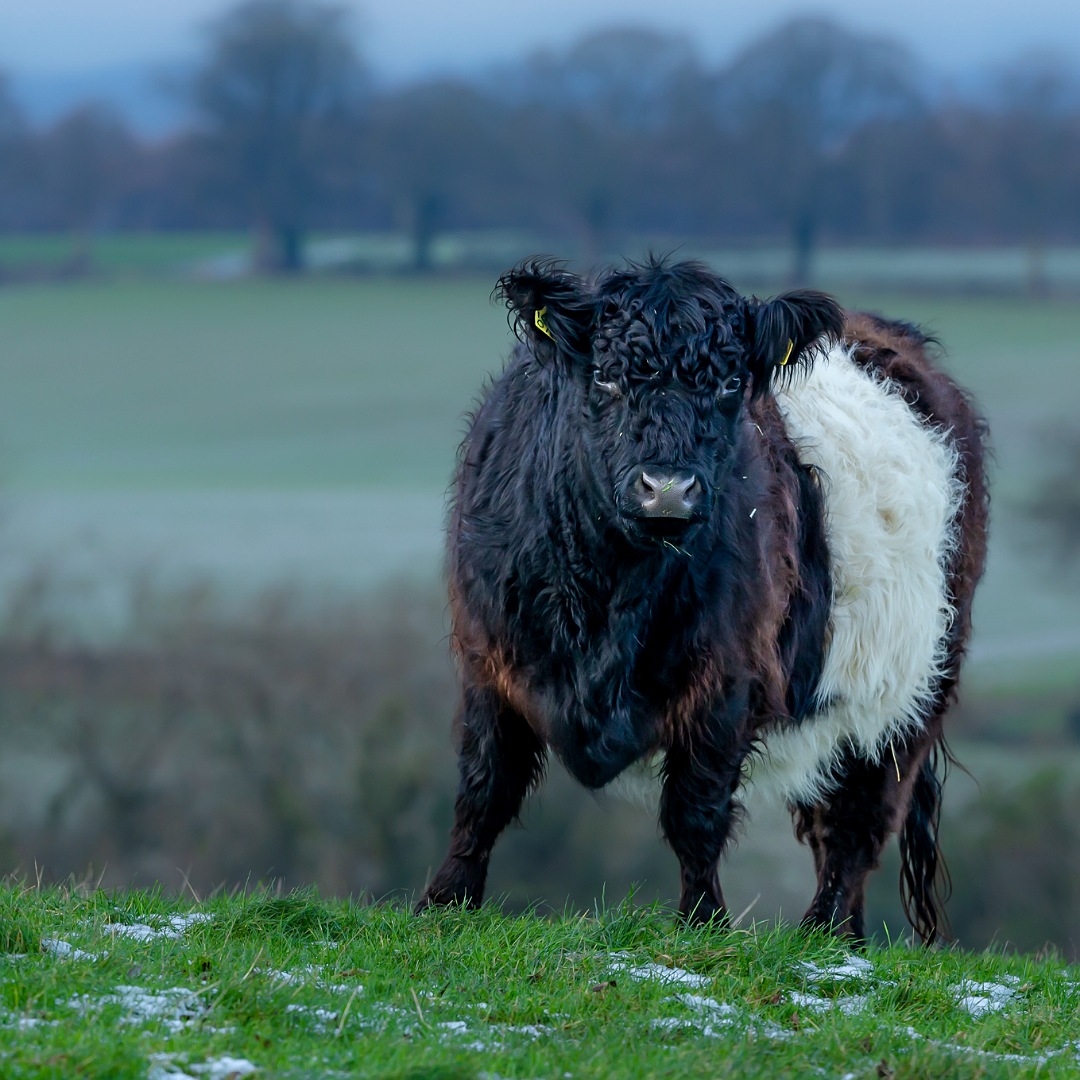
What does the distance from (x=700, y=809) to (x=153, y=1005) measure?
2.31 m

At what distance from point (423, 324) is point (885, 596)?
6298cm

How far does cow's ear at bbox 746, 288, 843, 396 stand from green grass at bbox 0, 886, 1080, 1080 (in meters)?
1.96

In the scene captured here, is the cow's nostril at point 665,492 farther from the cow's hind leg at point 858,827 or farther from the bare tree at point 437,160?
the bare tree at point 437,160

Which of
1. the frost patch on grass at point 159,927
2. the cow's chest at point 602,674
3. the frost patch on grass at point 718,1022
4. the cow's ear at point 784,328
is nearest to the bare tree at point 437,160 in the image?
the cow's ear at point 784,328

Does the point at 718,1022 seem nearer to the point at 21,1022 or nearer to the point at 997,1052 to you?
the point at 997,1052

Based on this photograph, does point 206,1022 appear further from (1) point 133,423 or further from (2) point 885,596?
(1) point 133,423

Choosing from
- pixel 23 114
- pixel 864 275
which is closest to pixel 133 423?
pixel 23 114

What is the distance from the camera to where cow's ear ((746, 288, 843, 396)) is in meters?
5.14

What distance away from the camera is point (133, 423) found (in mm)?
71188

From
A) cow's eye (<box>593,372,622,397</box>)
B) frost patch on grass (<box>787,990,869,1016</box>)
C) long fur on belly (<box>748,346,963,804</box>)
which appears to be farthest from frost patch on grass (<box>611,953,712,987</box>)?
cow's eye (<box>593,372,622,397</box>)

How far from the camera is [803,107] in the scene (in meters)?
61.9

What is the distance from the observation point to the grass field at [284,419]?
189 ft

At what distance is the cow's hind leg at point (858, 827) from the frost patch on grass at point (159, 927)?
2.82 metres

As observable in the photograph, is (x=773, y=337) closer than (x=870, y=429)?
Yes
